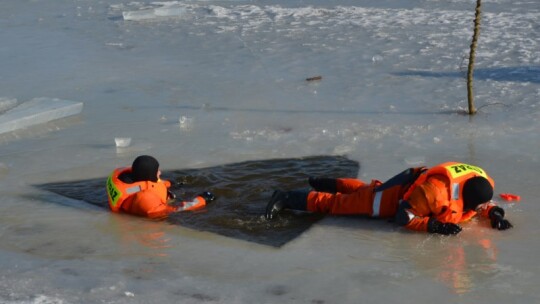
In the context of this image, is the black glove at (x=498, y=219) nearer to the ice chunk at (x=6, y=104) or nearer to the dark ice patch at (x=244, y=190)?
the dark ice patch at (x=244, y=190)

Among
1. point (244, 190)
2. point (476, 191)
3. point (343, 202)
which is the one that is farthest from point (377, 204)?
point (244, 190)

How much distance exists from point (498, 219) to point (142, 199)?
244cm

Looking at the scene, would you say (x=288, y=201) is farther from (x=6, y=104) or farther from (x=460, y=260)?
(x=6, y=104)

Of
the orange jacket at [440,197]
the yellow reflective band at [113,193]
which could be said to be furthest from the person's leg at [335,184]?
the yellow reflective band at [113,193]

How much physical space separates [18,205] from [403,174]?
9.21ft

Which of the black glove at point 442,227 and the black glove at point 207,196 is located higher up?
the black glove at point 442,227

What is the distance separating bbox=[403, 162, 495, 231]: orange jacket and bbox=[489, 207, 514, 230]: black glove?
0.29ft

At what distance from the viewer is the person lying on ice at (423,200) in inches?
222

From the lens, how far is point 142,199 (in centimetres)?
625

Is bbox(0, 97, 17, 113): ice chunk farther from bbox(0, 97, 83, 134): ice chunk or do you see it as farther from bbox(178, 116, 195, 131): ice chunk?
bbox(178, 116, 195, 131): ice chunk

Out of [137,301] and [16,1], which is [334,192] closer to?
[137,301]

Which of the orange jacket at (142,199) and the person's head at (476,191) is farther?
the orange jacket at (142,199)

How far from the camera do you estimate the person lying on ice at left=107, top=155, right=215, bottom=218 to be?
626 centimetres

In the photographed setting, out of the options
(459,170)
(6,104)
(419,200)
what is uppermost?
(459,170)
